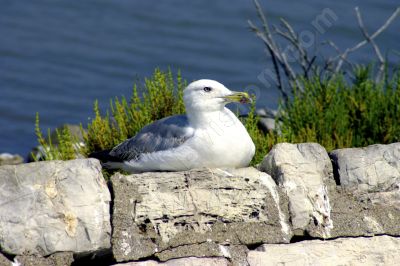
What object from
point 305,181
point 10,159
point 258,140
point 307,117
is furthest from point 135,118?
point 10,159

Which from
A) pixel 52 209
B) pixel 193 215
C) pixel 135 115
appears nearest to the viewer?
pixel 52 209

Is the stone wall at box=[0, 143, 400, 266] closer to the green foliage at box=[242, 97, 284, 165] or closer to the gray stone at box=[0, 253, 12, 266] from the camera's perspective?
the gray stone at box=[0, 253, 12, 266]

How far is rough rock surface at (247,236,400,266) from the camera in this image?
4297 millimetres

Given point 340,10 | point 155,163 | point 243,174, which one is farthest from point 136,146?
point 340,10

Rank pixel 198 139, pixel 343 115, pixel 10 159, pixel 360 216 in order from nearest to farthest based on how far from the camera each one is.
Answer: pixel 360 216 < pixel 198 139 < pixel 343 115 < pixel 10 159

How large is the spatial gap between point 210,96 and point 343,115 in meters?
1.96

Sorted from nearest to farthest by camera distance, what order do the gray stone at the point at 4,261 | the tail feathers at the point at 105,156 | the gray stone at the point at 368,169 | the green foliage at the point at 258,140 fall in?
the gray stone at the point at 4,261
the gray stone at the point at 368,169
the tail feathers at the point at 105,156
the green foliage at the point at 258,140

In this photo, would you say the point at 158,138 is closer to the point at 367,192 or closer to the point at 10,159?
the point at 367,192

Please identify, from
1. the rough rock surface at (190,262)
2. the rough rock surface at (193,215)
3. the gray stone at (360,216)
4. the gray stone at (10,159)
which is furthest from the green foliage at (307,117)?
the gray stone at (10,159)

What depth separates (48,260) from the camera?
13.4 feet

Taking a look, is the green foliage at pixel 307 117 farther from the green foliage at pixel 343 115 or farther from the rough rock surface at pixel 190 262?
the rough rock surface at pixel 190 262

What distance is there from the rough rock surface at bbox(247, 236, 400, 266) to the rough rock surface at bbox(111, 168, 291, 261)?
0.07 m

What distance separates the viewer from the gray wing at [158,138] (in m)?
4.88

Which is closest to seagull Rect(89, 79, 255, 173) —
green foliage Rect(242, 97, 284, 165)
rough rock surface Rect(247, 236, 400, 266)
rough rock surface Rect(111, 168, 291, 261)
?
rough rock surface Rect(111, 168, 291, 261)
